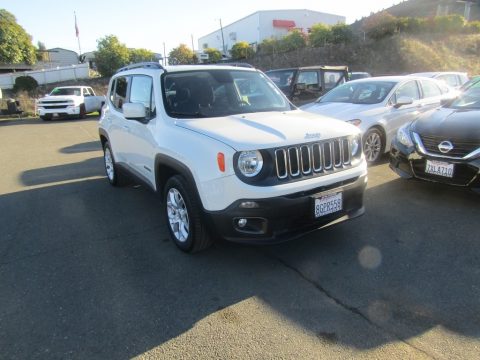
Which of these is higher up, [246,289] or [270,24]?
[270,24]

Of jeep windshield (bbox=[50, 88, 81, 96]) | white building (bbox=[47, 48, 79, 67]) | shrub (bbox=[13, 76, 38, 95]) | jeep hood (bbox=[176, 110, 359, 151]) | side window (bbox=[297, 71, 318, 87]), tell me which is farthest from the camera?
white building (bbox=[47, 48, 79, 67])

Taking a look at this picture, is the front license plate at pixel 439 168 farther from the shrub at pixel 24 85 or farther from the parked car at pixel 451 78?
the shrub at pixel 24 85

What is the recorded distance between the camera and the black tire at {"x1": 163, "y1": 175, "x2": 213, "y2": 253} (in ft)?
11.5

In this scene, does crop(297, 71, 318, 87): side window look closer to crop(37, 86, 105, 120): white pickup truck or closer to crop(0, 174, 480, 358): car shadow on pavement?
crop(0, 174, 480, 358): car shadow on pavement

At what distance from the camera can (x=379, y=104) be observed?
7027 mm

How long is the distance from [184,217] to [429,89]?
6.50 meters

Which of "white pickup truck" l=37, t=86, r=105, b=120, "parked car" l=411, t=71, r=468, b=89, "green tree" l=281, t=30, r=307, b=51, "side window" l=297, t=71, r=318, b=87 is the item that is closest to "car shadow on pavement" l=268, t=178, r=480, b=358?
"side window" l=297, t=71, r=318, b=87

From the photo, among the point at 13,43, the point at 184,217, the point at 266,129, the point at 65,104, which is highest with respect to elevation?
the point at 13,43

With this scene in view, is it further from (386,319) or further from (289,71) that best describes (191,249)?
(289,71)

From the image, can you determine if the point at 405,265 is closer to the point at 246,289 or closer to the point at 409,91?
the point at 246,289

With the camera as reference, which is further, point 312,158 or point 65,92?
point 65,92

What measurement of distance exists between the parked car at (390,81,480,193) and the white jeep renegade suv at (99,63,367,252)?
4.80 feet

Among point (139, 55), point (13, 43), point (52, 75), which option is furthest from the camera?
point (139, 55)

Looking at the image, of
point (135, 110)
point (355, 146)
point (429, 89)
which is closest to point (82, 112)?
point (429, 89)
